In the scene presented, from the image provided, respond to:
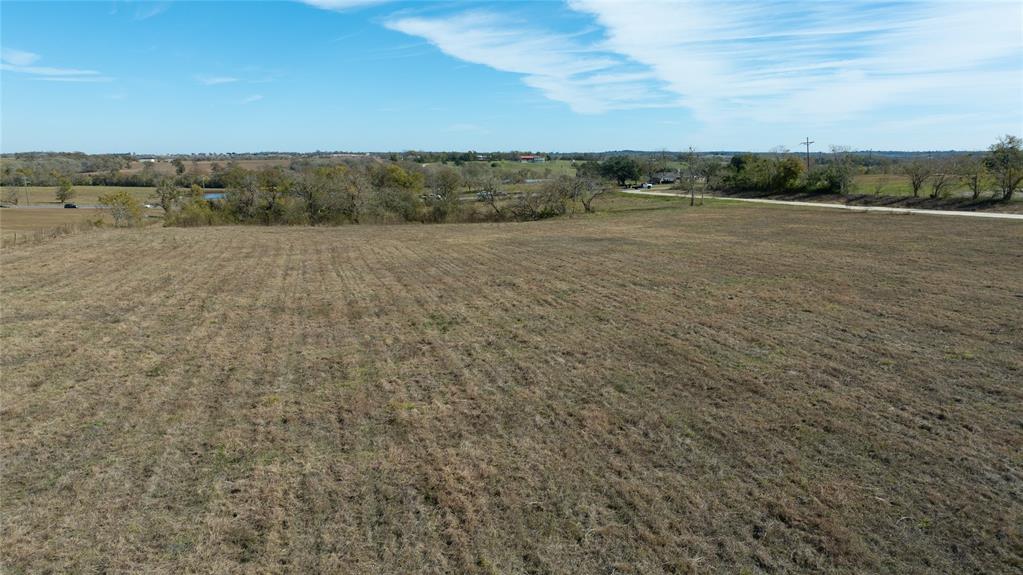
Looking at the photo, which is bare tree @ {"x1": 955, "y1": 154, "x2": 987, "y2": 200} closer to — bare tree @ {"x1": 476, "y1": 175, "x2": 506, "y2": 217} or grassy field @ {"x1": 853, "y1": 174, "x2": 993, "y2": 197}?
grassy field @ {"x1": 853, "y1": 174, "x2": 993, "y2": 197}

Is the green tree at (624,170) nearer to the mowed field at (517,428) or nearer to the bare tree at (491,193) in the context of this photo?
the bare tree at (491,193)

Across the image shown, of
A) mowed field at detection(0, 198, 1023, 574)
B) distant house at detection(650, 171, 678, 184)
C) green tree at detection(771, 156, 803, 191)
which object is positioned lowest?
mowed field at detection(0, 198, 1023, 574)

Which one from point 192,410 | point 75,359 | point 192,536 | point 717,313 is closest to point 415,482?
point 192,536

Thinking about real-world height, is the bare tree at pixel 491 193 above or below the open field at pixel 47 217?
above

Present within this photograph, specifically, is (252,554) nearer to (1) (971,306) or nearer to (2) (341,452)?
(2) (341,452)

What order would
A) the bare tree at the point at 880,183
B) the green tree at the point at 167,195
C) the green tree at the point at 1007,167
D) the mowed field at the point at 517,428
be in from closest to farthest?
the mowed field at the point at 517,428 < the green tree at the point at 1007,167 < the green tree at the point at 167,195 < the bare tree at the point at 880,183

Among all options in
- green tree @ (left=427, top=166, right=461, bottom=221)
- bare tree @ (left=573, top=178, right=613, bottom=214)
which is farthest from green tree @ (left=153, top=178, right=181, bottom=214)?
bare tree @ (left=573, top=178, right=613, bottom=214)

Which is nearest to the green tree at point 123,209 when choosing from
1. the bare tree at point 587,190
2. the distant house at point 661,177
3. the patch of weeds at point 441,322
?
the bare tree at point 587,190
